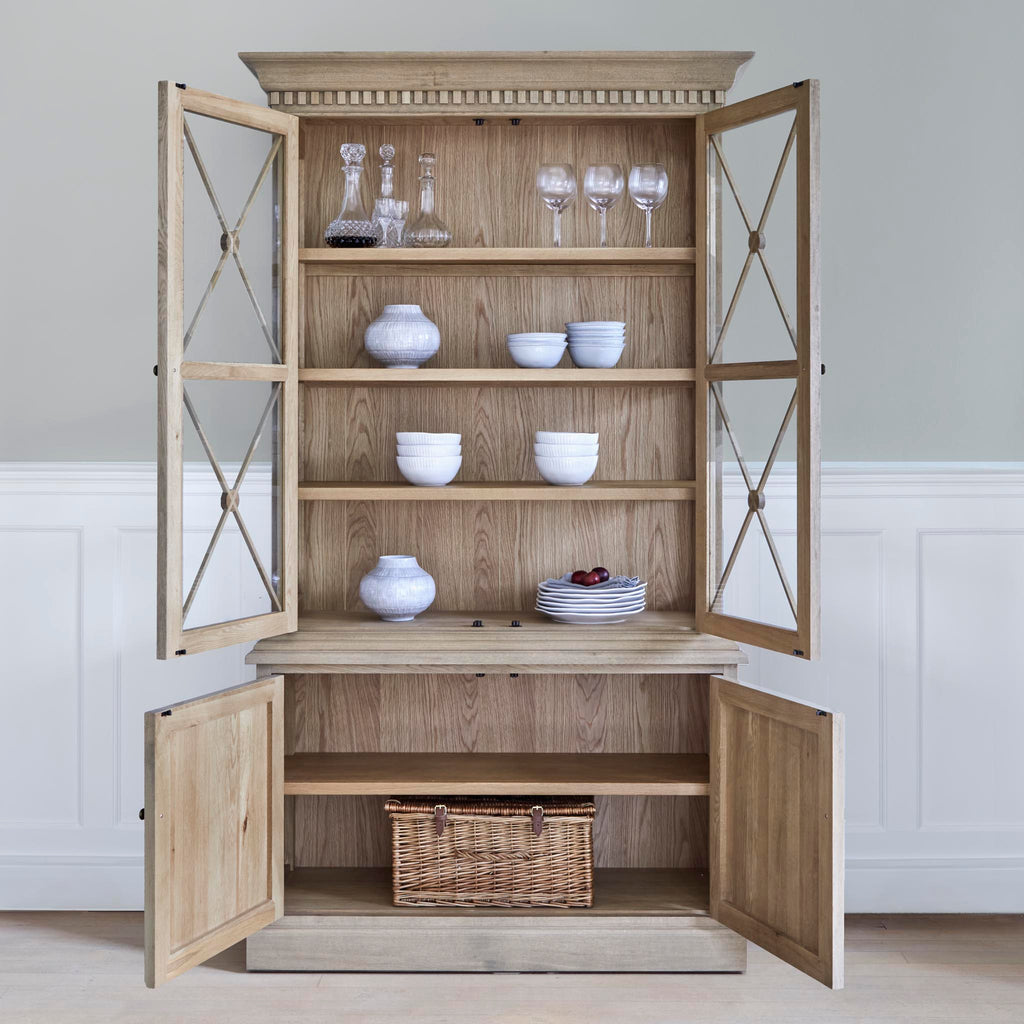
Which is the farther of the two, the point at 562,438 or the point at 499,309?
the point at 499,309

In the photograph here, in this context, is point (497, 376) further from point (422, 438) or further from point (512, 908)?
point (512, 908)

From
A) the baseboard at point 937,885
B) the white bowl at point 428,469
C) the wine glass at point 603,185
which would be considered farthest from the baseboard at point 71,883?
the wine glass at point 603,185

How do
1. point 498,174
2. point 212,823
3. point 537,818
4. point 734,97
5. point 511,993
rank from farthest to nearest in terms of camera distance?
1. point 734,97
2. point 498,174
3. point 537,818
4. point 511,993
5. point 212,823

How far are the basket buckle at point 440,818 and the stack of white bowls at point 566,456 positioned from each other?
2.80 feet

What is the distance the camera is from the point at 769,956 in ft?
8.66

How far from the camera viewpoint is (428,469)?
257 centimetres

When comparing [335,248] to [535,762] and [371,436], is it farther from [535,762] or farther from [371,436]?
[535,762]

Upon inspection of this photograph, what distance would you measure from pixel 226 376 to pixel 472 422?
0.71 meters

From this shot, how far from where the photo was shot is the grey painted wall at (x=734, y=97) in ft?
9.67

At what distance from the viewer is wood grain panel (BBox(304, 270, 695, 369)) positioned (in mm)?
2762

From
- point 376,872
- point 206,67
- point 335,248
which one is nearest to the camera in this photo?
point 335,248

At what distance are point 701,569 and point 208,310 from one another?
1574 millimetres

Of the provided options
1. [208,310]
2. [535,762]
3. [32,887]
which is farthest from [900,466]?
[32,887]

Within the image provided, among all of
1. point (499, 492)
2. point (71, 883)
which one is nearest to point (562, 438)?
point (499, 492)
